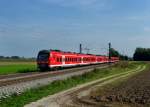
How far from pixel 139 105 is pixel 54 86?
10506 millimetres

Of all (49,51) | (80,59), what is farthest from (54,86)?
(80,59)

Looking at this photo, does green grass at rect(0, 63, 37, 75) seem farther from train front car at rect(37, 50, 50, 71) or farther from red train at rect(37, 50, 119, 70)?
red train at rect(37, 50, 119, 70)

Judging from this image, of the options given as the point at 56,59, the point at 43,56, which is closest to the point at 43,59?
the point at 43,56

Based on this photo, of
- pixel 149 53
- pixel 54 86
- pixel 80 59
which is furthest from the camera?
pixel 149 53

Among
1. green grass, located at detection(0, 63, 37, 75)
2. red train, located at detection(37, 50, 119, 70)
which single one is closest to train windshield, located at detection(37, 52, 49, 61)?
red train, located at detection(37, 50, 119, 70)

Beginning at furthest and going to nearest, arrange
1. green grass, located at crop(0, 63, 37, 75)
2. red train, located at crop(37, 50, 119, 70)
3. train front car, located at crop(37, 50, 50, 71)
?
1. green grass, located at crop(0, 63, 37, 75)
2. red train, located at crop(37, 50, 119, 70)
3. train front car, located at crop(37, 50, 50, 71)

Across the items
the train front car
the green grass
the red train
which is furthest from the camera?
the green grass

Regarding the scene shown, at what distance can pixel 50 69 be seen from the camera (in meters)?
53.4

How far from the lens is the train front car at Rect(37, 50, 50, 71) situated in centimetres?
5202

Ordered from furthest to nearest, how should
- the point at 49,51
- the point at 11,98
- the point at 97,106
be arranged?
the point at 49,51 → the point at 11,98 → the point at 97,106

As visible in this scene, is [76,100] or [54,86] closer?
[76,100]

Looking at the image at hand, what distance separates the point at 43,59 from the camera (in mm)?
52375

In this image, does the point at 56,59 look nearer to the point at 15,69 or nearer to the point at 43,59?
the point at 43,59

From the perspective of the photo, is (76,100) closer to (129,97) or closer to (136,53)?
(129,97)
